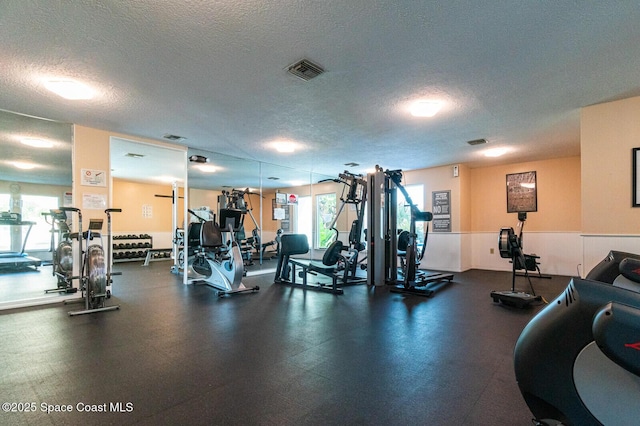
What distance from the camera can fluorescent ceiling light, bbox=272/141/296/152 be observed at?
538 centimetres

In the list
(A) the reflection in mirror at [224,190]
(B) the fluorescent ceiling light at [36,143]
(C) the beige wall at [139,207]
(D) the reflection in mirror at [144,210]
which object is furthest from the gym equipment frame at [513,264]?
(C) the beige wall at [139,207]

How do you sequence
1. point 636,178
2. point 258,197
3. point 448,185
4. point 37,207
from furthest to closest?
point 258,197, point 448,185, point 37,207, point 636,178

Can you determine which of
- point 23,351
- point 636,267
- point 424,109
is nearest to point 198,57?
point 424,109

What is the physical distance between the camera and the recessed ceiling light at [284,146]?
5383mm

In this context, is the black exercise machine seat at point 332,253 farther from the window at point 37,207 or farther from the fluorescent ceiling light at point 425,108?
the window at point 37,207

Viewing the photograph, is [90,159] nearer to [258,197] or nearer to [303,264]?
[303,264]

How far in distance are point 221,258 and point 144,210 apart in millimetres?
6352

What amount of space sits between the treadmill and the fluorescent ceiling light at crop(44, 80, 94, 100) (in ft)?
12.3

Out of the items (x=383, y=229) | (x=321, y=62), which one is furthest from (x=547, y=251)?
(x=321, y=62)

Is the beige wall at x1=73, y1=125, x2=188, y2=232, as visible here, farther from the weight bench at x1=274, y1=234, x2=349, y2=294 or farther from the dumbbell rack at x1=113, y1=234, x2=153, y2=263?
the dumbbell rack at x1=113, y1=234, x2=153, y2=263

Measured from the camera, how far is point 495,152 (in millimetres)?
5941

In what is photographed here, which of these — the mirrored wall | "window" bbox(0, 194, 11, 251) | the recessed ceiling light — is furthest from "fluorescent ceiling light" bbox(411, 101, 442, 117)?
"window" bbox(0, 194, 11, 251)

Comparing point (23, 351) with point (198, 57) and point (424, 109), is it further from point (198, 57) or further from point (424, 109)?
point (424, 109)

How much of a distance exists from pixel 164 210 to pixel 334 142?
744 centimetres
